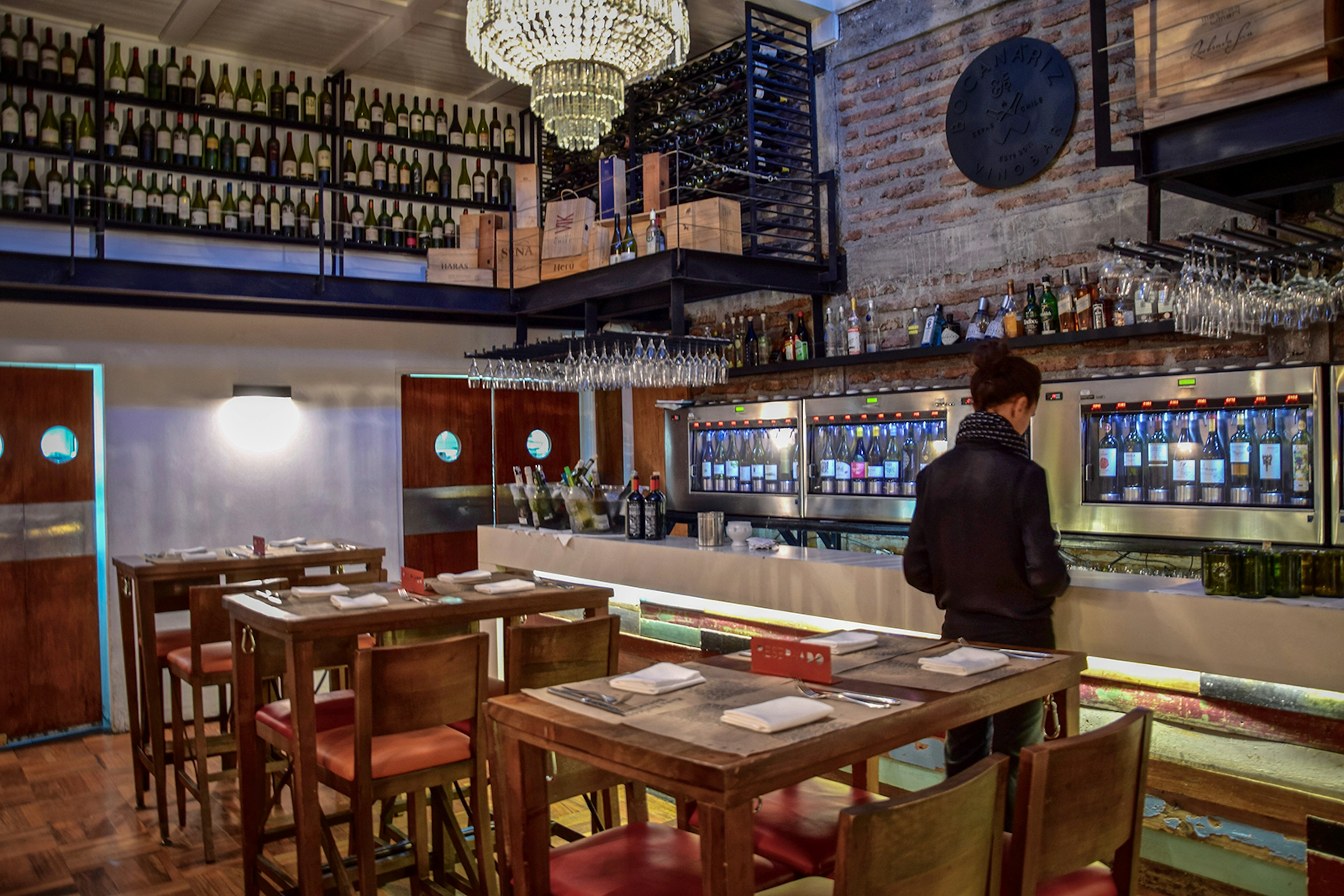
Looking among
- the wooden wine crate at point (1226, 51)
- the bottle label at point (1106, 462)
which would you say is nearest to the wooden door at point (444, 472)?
the bottle label at point (1106, 462)

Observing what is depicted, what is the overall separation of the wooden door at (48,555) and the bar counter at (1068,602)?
2880 mm

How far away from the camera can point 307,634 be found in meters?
2.92

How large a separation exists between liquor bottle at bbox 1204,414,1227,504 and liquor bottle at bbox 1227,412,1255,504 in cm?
3

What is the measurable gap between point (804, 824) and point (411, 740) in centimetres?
127

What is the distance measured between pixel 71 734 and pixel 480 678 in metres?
4.53

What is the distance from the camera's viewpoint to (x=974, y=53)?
547cm

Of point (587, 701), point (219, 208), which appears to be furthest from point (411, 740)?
point (219, 208)

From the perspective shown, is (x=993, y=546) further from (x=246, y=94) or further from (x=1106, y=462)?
(x=246, y=94)

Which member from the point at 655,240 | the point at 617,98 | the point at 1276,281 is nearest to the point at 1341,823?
the point at 1276,281

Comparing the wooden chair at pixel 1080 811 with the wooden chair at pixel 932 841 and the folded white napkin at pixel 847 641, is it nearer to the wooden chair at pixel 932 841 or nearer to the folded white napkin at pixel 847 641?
the wooden chair at pixel 932 841

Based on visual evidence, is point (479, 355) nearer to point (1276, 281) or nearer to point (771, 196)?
point (771, 196)

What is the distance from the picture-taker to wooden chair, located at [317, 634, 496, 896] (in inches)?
101

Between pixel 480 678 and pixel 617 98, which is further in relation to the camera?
pixel 617 98

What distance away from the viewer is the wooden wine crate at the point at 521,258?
21.2 ft
